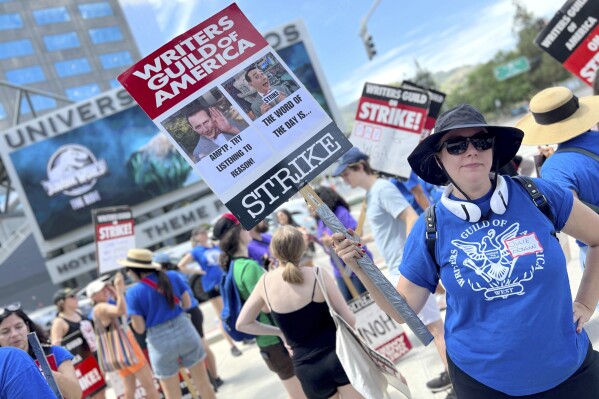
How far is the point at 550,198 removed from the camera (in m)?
1.79

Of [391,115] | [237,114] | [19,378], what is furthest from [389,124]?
[19,378]

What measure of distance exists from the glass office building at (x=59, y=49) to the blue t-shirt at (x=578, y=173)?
55445 mm

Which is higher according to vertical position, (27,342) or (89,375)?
(27,342)

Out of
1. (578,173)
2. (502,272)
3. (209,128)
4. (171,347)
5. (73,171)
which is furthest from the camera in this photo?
(73,171)

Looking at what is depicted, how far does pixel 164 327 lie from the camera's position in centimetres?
438

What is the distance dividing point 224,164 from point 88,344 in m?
3.95

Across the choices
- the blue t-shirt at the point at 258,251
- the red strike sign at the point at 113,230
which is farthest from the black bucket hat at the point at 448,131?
the red strike sign at the point at 113,230

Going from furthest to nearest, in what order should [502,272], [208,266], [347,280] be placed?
[208,266] < [347,280] < [502,272]

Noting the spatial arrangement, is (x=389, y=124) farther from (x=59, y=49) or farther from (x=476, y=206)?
(x=59, y=49)

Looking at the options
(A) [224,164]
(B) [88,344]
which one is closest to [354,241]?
(A) [224,164]

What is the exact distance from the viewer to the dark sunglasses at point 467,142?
1.83 metres

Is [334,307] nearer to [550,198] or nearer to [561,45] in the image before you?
[550,198]

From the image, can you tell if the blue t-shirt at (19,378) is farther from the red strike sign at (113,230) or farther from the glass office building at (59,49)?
the glass office building at (59,49)

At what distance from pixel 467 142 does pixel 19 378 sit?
1951mm
